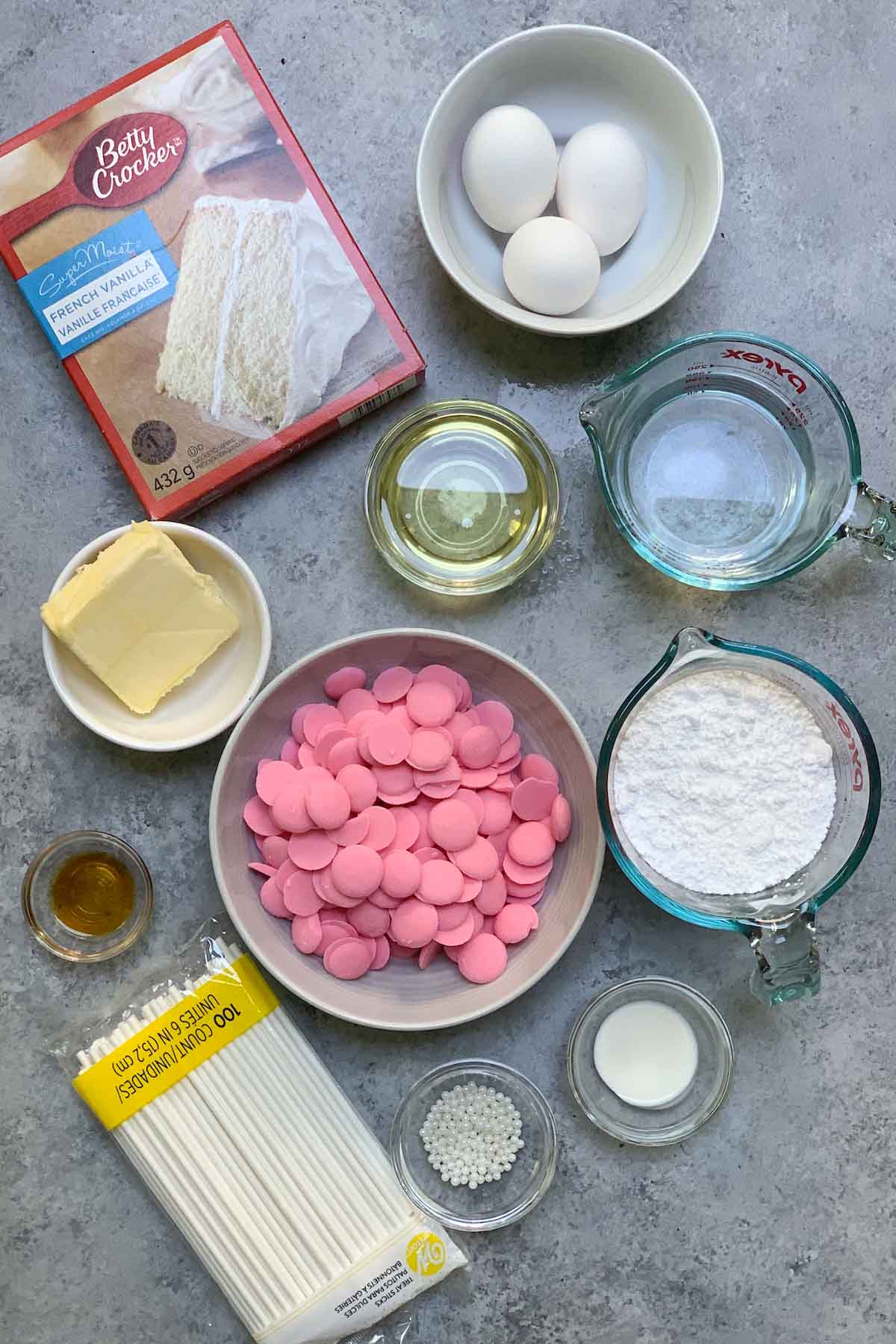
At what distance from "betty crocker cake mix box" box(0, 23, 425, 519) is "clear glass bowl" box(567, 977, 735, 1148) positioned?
2.47 feet

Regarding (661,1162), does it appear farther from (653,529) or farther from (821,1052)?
(653,529)

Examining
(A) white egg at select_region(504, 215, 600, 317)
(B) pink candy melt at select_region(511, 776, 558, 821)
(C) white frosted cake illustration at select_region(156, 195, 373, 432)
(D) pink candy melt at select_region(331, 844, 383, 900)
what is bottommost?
(B) pink candy melt at select_region(511, 776, 558, 821)

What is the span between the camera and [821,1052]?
1191mm

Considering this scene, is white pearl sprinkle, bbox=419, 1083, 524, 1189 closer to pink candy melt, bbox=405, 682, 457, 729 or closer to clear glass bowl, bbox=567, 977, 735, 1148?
clear glass bowl, bbox=567, 977, 735, 1148

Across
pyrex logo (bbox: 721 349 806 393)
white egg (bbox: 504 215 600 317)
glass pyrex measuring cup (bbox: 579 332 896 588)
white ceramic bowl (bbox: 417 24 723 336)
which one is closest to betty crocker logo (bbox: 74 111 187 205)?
white ceramic bowl (bbox: 417 24 723 336)

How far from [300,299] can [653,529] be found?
0.48 m

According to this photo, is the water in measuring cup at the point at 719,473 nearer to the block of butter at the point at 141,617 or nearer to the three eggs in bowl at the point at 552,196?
the three eggs in bowl at the point at 552,196

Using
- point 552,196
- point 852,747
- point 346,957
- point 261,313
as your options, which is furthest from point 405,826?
point 552,196

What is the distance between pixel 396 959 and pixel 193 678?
0.40 metres

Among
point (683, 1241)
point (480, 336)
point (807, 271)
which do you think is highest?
point (480, 336)

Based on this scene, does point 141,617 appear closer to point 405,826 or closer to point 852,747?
point 405,826

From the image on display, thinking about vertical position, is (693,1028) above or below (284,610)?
below

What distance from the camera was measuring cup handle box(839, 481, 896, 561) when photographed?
1053 mm

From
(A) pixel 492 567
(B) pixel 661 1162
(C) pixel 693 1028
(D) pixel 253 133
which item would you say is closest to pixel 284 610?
(A) pixel 492 567
